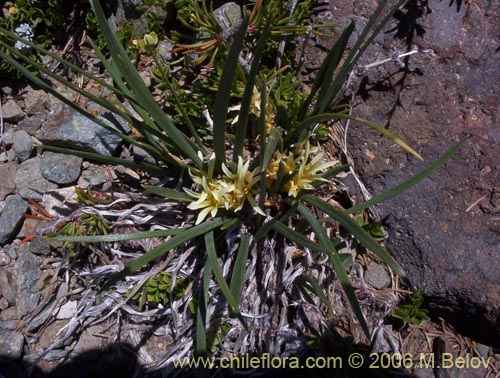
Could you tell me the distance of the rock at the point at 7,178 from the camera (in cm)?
235

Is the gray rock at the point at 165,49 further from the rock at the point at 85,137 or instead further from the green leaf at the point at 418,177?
the green leaf at the point at 418,177

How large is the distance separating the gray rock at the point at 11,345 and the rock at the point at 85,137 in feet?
3.02

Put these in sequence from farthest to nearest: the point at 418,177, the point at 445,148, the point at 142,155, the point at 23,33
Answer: the point at 23,33
the point at 142,155
the point at 445,148
the point at 418,177

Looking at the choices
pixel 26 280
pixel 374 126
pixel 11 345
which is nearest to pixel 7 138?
pixel 26 280

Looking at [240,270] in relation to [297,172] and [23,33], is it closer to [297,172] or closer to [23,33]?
[297,172]

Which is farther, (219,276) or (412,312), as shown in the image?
(412,312)

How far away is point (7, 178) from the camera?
2.36 metres

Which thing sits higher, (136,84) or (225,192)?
(136,84)

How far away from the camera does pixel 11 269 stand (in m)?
2.27

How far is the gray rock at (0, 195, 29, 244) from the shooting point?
227cm

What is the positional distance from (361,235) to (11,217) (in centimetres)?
167

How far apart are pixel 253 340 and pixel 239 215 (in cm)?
56

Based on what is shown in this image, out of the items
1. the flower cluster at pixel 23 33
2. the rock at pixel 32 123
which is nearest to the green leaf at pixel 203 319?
A: the rock at pixel 32 123

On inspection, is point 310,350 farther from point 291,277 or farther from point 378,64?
point 378,64
